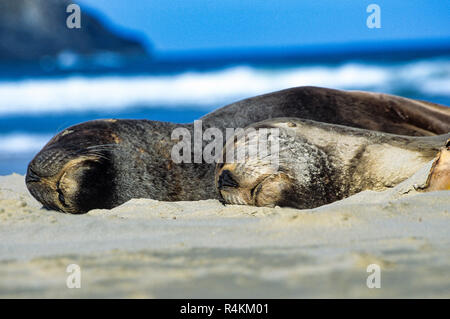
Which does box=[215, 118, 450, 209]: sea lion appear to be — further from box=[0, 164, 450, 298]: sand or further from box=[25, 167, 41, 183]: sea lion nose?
box=[25, 167, 41, 183]: sea lion nose

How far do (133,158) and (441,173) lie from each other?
248 cm

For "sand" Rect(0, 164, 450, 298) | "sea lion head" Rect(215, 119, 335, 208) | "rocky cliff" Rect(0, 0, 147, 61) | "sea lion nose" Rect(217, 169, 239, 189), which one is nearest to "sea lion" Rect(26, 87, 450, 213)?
"sea lion nose" Rect(217, 169, 239, 189)

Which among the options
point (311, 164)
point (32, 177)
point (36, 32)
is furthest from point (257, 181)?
point (36, 32)

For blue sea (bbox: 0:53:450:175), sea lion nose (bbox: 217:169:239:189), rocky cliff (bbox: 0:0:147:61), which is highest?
rocky cliff (bbox: 0:0:147:61)

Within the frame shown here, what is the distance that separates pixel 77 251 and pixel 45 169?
7.53 feet

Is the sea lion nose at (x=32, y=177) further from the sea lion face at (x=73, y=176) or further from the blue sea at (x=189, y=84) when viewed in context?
the blue sea at (x=189, y=84)

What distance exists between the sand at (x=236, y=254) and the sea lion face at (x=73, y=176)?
3.48 feet

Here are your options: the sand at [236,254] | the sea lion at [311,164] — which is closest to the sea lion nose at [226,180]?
the sea lion at [311,164]

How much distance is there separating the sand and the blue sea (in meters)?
11.5

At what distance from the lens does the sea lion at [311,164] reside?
419 centimetres

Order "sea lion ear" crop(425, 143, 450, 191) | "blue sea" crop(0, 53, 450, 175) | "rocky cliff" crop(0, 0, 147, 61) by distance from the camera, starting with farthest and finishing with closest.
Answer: "rocky cliff" crop(0, 0, 147, 61)
"blue sea" crop(0, 53, 450, 175)
"sea lion ear" crop(425, 143, 450, 191)

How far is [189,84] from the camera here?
17562mm

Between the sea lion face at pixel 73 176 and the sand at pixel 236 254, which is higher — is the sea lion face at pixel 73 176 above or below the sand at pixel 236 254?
above

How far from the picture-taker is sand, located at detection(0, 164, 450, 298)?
184cm
